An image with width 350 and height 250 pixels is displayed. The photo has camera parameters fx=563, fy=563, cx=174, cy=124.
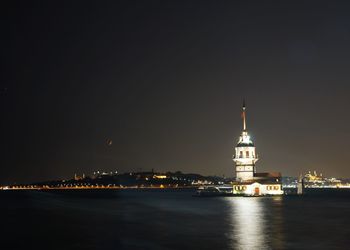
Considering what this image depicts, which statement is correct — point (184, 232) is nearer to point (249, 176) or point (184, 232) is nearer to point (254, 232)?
point (254, 232)

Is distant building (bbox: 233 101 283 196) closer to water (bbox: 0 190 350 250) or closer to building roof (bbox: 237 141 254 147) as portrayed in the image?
building roof (bbox: 237 141 254 147)

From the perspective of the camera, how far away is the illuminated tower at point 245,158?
171m

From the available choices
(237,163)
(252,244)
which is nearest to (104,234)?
(252,244)

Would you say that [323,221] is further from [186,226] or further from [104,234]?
[104,234]

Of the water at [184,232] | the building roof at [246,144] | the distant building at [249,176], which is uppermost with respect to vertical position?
the building roof at [246,144]

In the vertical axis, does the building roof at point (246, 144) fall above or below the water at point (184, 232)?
above

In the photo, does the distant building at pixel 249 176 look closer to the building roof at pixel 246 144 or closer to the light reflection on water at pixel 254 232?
the building roof at pixel 246 144

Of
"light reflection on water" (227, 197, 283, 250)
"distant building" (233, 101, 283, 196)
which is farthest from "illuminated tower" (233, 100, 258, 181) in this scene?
"light reflection on water" (227, 197, 283, 250)

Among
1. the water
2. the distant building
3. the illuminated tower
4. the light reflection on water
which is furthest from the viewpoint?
the illuminated tower

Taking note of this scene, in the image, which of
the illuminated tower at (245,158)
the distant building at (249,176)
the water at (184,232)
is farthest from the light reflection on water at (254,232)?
the illuminated tower at (245,158)

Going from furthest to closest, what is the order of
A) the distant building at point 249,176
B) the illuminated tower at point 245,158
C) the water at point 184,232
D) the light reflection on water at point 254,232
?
the illuminated tower at point 245,158, the distant building at point 249,176, the water at point 184,232, the light reflection on water at point 254,232

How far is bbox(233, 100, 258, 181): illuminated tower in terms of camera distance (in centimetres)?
17088

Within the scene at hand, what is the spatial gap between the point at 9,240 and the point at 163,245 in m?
15.2

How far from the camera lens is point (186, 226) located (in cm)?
6494
